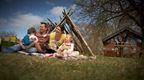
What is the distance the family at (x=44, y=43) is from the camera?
813 cm

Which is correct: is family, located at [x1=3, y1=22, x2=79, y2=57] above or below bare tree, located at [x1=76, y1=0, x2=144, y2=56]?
below

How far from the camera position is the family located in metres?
8.13

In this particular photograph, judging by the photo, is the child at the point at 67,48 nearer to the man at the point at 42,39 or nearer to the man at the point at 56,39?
the man at the point at 56,39

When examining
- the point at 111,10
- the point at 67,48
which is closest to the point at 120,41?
the point at 111,10

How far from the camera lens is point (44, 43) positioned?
8516mm

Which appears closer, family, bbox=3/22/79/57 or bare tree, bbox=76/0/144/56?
family, bbox=3/22/79/57

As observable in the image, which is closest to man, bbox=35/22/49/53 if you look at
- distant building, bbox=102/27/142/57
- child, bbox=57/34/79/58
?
child, bbox=57/34/79/58

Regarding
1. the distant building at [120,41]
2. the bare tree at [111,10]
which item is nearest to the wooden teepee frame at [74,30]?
the bare tree at [111,10]

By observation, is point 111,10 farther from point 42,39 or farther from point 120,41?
point 120,41

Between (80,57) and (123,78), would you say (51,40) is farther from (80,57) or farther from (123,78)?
(123,78)

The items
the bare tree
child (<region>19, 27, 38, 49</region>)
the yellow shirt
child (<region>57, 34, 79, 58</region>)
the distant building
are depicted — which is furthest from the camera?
the distant building

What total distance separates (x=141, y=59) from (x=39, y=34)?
4507mm

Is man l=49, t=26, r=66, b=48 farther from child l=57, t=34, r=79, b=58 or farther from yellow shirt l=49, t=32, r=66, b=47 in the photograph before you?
child l=57, t=34, r=79, b=58

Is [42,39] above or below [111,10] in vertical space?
below
